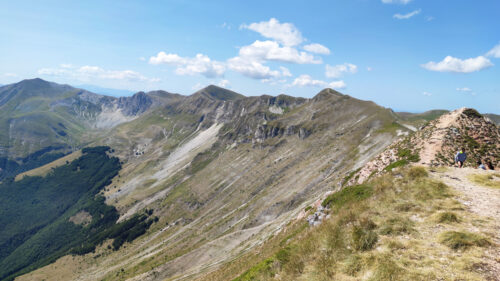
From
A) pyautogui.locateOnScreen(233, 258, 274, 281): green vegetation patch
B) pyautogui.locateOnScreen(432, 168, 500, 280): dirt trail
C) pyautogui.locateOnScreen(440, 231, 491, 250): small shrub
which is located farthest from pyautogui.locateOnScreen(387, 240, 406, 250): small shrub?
pyautogui.locateOnScreen(233, 258, 274, 281): green vegetation patch

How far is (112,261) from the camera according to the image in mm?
144625

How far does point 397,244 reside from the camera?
14.4 meters

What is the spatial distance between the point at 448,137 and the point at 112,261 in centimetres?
17727

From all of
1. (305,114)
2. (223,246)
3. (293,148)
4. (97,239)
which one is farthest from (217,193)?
(97,239)

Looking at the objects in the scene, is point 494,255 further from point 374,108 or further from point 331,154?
point 374,108

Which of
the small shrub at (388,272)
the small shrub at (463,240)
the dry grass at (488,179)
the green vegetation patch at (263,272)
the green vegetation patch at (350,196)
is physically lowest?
the green vegetation patch at (263,272)

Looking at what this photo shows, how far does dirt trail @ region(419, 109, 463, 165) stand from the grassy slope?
15.4 metres

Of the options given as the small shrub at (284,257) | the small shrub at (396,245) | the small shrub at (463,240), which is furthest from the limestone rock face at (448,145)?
the small shrub at (284,257)

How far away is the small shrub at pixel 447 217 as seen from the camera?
16.5m

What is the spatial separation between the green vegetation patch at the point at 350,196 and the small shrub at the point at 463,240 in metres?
11.5

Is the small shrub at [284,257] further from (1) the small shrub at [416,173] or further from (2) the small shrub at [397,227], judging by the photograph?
(1) the small shrub at [416,173]

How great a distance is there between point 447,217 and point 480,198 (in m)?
6.07

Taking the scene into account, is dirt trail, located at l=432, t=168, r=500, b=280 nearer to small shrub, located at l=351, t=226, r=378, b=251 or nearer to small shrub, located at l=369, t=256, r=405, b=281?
small shrub, located at l=369, t=256, r=405, b=281

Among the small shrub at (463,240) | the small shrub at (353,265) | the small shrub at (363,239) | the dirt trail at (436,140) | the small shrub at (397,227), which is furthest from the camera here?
the dirt trail at (436,140)
